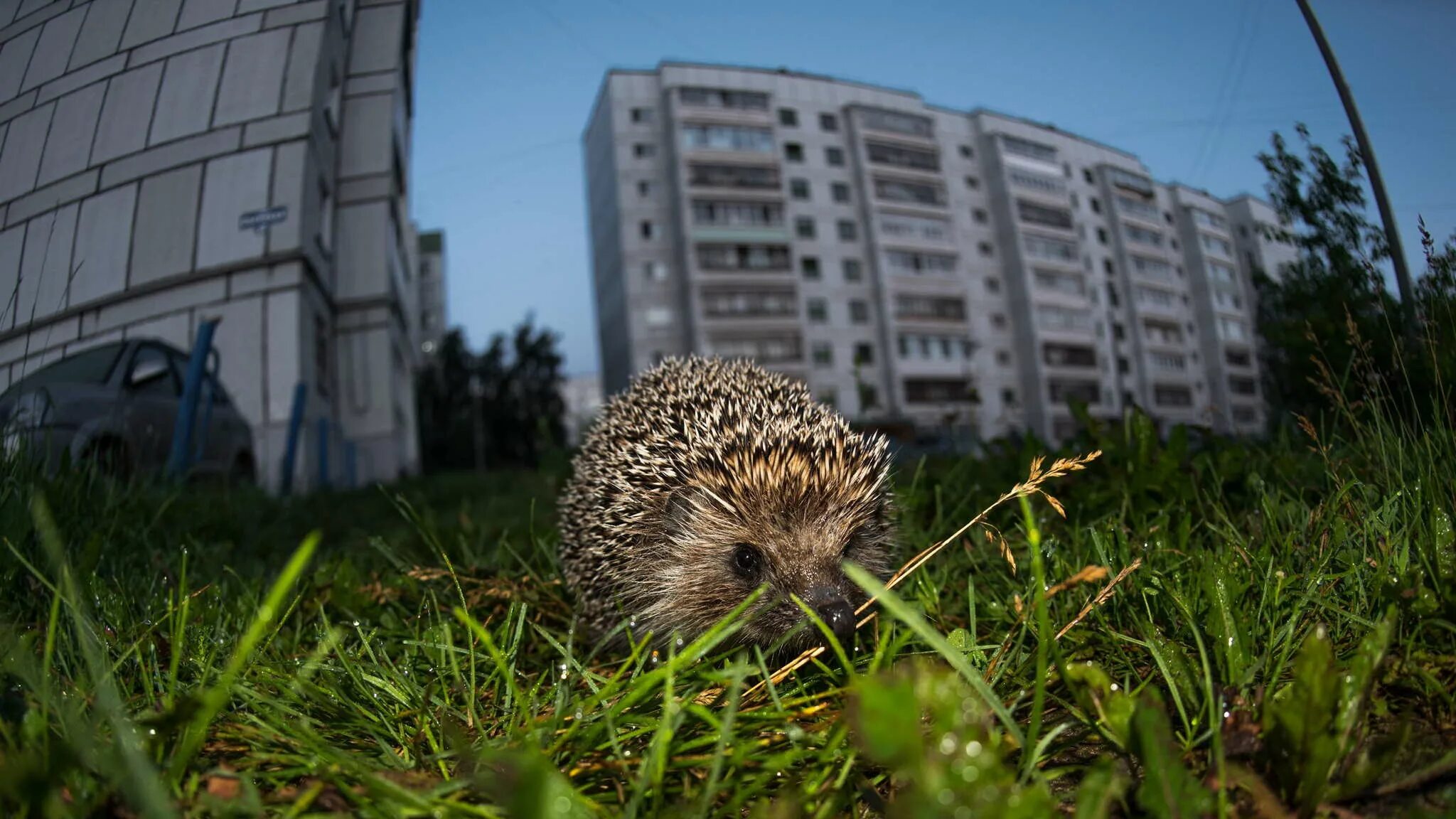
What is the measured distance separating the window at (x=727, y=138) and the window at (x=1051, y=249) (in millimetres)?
30156

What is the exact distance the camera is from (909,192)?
57.6m

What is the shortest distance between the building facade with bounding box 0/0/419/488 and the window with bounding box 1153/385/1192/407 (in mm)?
6356

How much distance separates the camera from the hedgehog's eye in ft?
10.3

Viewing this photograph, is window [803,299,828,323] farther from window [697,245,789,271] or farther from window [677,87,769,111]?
window [677,87,769,111]

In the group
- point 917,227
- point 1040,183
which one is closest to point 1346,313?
point 1040,183

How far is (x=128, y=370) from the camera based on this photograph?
3996 millimetres

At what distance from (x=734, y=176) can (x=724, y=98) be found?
6551mm

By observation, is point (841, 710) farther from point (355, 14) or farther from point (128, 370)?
point (355, 14)

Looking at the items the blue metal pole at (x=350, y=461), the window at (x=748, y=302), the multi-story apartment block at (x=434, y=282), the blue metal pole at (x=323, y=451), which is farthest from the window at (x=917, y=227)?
the blue metal pole at (x=323, y=451)

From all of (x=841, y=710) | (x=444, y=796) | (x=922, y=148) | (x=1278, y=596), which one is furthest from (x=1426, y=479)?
(x=922, y=148)

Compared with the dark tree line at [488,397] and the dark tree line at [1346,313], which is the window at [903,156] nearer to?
the dark tree line at [488,397]

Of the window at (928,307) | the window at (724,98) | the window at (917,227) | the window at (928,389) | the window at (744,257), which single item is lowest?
the window at (928,389)

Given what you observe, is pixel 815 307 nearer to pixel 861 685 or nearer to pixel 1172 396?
pixel 1172 396

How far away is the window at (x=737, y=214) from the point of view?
55594mm
